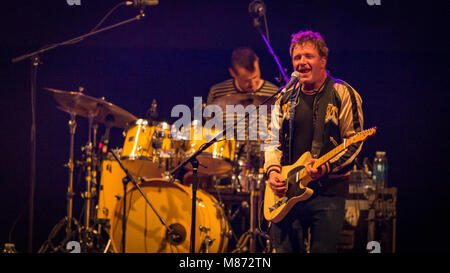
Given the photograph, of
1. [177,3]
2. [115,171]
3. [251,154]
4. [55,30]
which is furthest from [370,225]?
[55,30]

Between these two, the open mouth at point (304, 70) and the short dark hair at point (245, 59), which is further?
the short dark hair at point (245, 59)

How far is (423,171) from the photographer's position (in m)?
6.11

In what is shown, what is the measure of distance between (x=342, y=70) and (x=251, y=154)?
176cm

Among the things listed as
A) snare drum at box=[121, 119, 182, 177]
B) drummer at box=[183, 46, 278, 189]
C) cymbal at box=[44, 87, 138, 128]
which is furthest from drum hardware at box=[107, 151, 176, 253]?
drummer at box=[183, 46, 278, 189]

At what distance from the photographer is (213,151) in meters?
5.18

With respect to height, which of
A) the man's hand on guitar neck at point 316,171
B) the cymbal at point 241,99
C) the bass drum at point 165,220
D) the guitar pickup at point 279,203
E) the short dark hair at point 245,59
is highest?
the short dark hair at point 245,59

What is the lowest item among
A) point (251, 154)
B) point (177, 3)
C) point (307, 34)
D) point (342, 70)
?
point (251, 154)

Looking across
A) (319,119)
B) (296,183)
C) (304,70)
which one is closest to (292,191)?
(296,183)

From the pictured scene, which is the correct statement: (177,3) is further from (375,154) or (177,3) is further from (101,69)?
(375,154)

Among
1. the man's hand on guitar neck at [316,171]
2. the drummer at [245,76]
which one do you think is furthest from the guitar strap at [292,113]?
the drummer at [245,76]

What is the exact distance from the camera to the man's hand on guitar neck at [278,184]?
10.6ft

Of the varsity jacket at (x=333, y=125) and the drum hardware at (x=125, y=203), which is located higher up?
the varsity jacket at (x=333, y=125)

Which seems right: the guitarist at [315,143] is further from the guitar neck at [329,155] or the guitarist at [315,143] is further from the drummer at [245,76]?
the drummer at [245,76]

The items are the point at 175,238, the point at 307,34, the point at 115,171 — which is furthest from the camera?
the point at 115,171
